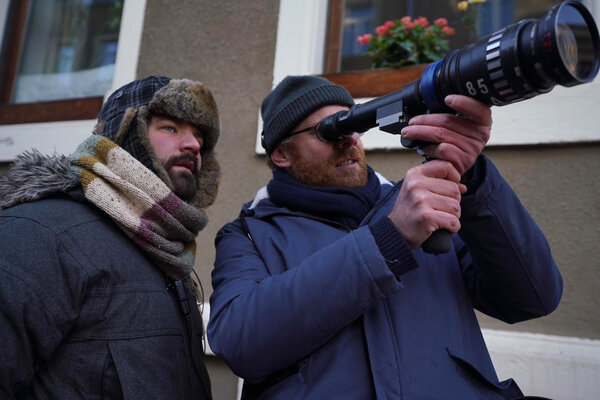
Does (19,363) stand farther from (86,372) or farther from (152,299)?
(152,299)

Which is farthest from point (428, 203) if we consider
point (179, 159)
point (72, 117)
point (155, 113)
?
point (72, 117)

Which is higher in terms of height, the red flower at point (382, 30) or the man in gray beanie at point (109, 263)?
the red flower at point (382, 30)

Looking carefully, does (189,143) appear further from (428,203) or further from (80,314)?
(428,203)

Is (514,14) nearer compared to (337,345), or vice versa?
(337,345)

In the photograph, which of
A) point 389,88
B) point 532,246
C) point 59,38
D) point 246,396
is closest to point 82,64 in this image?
point 59,38

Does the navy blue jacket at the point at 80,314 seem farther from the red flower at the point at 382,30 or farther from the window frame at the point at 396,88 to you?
the red flower at the point at 382,30

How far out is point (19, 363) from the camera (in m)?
1.10

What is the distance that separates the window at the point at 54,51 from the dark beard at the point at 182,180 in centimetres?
248

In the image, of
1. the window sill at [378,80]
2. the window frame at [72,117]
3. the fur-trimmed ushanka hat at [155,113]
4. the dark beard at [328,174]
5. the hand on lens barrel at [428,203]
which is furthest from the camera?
the window frame at [72,117]

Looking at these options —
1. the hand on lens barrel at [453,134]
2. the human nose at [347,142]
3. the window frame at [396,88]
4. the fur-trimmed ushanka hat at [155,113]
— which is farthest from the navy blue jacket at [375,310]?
the window frame at [396,88]

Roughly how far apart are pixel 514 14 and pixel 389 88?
100 cm

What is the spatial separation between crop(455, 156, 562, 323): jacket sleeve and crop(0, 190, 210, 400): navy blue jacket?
963 mm

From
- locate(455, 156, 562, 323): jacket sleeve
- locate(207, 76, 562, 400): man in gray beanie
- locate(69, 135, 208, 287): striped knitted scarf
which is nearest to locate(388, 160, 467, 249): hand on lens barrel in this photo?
locate(207, 76, 562, 400): man in gray beanie

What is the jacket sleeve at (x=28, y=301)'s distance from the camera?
109cm
